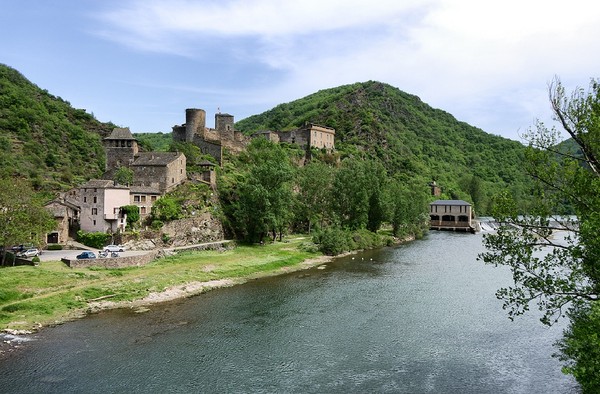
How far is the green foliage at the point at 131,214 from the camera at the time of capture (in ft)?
176

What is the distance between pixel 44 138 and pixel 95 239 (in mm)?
51998

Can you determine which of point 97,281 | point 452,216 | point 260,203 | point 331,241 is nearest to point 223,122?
point 260,203

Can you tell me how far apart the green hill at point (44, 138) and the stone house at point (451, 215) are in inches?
3141

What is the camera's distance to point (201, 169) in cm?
7075

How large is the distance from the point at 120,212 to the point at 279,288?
75.1 feet

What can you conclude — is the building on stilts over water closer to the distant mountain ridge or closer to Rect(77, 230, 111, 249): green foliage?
the distant mountain ridge

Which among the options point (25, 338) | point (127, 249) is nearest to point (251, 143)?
point (127, 249)

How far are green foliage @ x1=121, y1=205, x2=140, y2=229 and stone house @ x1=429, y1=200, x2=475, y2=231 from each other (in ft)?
265

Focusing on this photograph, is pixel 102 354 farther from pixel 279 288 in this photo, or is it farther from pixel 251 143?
pixel 251 143

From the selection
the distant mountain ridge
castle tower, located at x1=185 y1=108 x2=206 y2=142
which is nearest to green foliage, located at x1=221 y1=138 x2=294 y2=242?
castle tower, located at x1=185 y1=108 x2=206 y2=142

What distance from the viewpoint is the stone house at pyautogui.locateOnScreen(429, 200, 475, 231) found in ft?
362

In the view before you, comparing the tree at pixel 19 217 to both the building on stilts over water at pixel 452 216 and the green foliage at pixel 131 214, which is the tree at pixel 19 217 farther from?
the building on stilts over water at pixel 452 216

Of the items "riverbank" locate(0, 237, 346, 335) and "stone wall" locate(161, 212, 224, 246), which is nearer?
"riverbank" locate(0, 237, 346, 335)

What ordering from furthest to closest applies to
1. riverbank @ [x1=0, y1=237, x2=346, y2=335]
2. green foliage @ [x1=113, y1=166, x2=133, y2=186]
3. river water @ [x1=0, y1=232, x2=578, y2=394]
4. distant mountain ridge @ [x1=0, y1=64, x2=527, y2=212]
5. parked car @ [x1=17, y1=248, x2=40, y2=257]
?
distant mountain ridge @ [x1=0, y1=64, x2=527, y2=212] → green foliage @ [x1=113, y1=166, x2=133, y2=186] → parked car @ [x1=17, y1=248, x2=40, y2=257] → riverbank @ [x1=0, y1=237, x2=346, y2=335] → river water @ [x1=0, y1=232, x2=578, y2=394]
